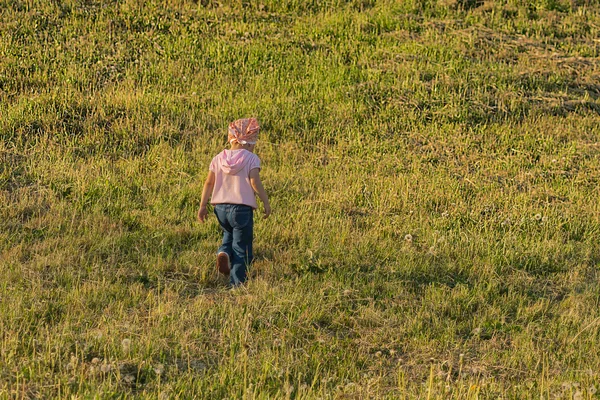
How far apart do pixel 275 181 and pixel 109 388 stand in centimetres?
466

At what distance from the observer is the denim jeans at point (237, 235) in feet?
20.8

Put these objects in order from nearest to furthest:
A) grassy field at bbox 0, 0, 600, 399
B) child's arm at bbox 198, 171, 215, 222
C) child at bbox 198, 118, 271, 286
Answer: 1. grassy field at bbox 0, 0, 600, 399
2. child at bbox 198, 118, 271, 286
3. child's arm at bbox 198, 171, 215, 222

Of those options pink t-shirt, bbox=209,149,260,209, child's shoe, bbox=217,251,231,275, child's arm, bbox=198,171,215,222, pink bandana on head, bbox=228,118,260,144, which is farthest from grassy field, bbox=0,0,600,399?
pink bandana on head, bbox=228,118,260,144

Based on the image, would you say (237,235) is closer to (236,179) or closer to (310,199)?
(236,179)

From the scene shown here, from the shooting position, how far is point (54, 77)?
1166 centimetres

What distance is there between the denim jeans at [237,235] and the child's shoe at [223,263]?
0.04 m

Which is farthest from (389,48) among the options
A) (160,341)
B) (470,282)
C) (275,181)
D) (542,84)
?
(160,341)

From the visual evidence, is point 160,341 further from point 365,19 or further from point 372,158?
point 365,19

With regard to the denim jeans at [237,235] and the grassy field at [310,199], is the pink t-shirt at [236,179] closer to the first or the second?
the denim jeans at [237,235]

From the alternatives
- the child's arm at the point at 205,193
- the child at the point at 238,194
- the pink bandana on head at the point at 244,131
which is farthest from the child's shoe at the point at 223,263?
the pink bandana on head at the point at 244,131

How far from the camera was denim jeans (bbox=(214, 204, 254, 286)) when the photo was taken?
635cm

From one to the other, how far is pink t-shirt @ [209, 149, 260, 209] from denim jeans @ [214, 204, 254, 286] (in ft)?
0.18

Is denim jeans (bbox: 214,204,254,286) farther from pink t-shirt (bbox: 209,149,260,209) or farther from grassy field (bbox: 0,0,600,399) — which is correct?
grassy field (bbox: 0,0,600,399)

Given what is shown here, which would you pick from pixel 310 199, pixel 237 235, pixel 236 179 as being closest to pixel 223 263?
pixel 237 235
